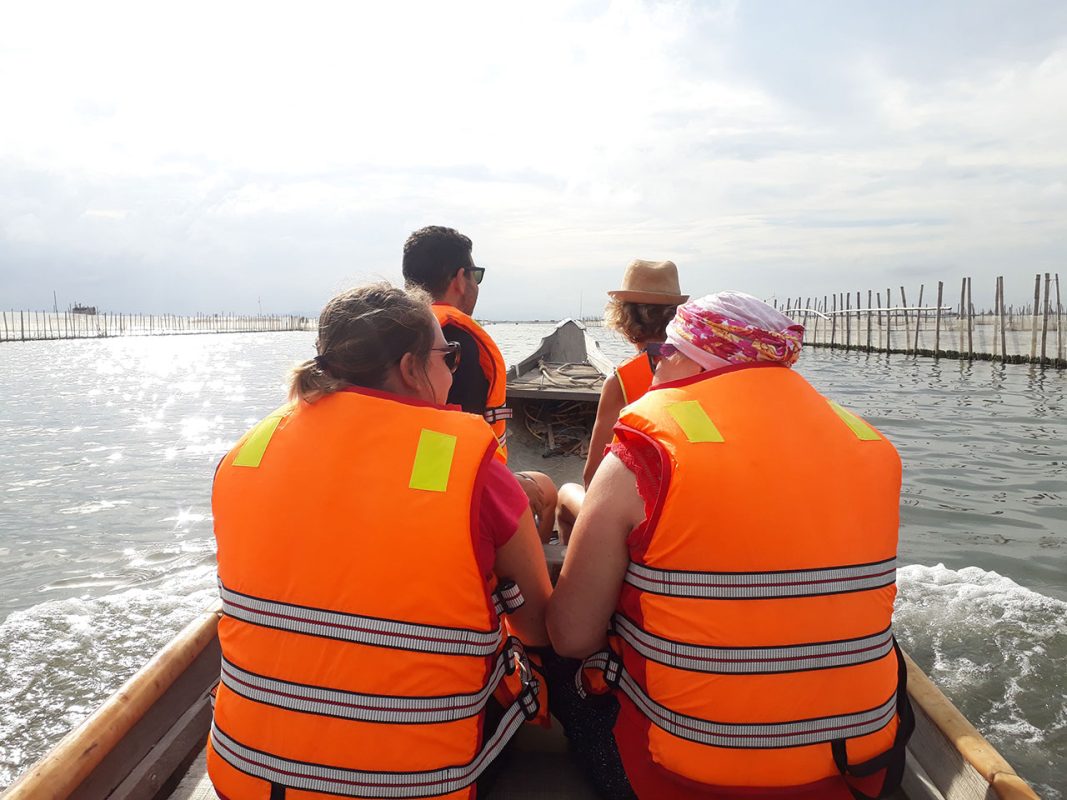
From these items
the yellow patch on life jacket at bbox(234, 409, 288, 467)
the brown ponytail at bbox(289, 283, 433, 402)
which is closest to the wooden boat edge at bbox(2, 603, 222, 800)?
the yellow patch on life jacket at bbox(234, 409, 288, 467)

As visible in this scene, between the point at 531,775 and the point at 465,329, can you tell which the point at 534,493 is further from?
the point at 531,775

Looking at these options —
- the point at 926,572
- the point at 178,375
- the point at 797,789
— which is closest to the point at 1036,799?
the point at 797,789

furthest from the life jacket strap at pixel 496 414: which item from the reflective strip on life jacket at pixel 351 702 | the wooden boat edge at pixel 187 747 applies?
the reflective strip on life jacket at pixel 351 702

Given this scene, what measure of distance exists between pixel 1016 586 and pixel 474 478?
5.90 metres

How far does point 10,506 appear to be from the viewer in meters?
9.02

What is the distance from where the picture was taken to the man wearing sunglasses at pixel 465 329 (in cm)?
332

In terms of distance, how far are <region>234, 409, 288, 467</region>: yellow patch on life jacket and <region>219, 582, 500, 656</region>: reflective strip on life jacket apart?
295mm

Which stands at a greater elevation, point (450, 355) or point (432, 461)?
point (450, 355)

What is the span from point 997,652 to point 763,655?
3894mm

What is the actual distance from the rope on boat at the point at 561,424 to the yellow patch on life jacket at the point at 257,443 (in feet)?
18.3

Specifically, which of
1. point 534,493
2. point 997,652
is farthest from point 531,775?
point 997,652

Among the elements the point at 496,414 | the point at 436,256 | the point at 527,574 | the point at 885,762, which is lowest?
the point at 885,762

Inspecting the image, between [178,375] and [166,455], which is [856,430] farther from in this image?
[178,375]

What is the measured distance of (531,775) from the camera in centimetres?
203
